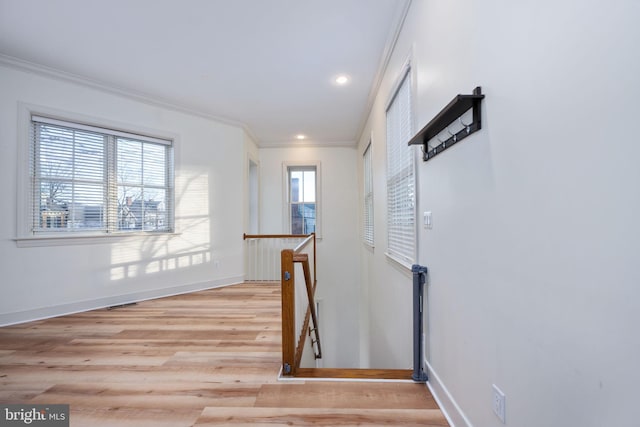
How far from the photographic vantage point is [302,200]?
6520mm

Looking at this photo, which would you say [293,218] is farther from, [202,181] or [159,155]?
[159,155]

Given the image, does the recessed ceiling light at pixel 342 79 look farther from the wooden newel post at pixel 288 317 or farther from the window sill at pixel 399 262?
the wooden newel post at pixel 288 317

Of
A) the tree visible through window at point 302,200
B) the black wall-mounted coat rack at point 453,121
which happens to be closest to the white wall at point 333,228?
the tree visible through window at point 302,200

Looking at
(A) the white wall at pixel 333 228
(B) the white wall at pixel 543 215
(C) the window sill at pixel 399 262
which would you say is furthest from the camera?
(A) the white wall at pixel 333 228

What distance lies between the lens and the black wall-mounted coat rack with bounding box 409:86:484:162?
51.8 inches

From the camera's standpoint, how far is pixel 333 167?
6406 mm

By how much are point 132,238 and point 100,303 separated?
91cm

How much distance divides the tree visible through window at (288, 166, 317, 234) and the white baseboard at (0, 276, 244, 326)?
196 cm

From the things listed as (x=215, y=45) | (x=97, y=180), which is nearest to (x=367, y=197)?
(x=215, y=45)

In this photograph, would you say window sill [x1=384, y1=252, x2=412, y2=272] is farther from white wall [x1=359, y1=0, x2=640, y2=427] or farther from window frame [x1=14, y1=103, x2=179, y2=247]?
window frame [x1=14, y1=103, x2=179, y2=247]

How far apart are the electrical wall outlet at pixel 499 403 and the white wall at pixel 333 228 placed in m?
5.05

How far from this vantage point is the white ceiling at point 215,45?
2469mm

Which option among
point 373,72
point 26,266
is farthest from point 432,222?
point 26,266

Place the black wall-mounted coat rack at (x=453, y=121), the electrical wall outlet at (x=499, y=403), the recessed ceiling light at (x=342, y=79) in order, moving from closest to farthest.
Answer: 1. the electrical wall outlet at (x=499, y=403)
2. the black wall-mounted coat rack at (x=453, y=121)
3. the recessed ceiling light at (x=342, y=79)
